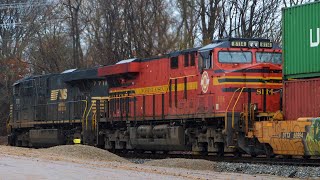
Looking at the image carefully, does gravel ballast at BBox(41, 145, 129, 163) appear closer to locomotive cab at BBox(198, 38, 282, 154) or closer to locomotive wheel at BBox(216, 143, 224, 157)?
locomotive wheel at BBox(216, 143, 224, 157)

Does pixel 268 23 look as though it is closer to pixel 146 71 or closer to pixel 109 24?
pixel 109 24

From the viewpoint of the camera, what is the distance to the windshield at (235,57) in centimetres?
2038

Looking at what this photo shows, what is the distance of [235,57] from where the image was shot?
20516mm

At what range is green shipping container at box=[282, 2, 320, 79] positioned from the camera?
677 inches

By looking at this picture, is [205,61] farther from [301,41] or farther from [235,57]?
Result: [301,41]

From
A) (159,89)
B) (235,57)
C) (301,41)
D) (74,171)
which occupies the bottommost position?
(74,171)

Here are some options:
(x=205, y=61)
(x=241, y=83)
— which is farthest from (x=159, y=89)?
(x=241, y=83)

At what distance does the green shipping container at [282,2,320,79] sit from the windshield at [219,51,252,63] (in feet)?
7.81

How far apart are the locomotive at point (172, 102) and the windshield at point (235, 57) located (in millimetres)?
33

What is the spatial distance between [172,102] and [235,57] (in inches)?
140

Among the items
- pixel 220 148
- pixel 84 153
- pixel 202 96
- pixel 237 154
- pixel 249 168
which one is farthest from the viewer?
pixel 237 154

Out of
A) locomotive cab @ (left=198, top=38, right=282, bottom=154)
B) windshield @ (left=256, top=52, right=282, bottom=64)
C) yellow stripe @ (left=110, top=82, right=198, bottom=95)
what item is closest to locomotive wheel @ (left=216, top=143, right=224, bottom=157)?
locomotive cab @ (left=198, top=38, right=282, bottom=154)

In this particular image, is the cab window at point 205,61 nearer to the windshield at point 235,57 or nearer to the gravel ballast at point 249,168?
the windshield at point 235,57

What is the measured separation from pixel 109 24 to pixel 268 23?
512 inches
